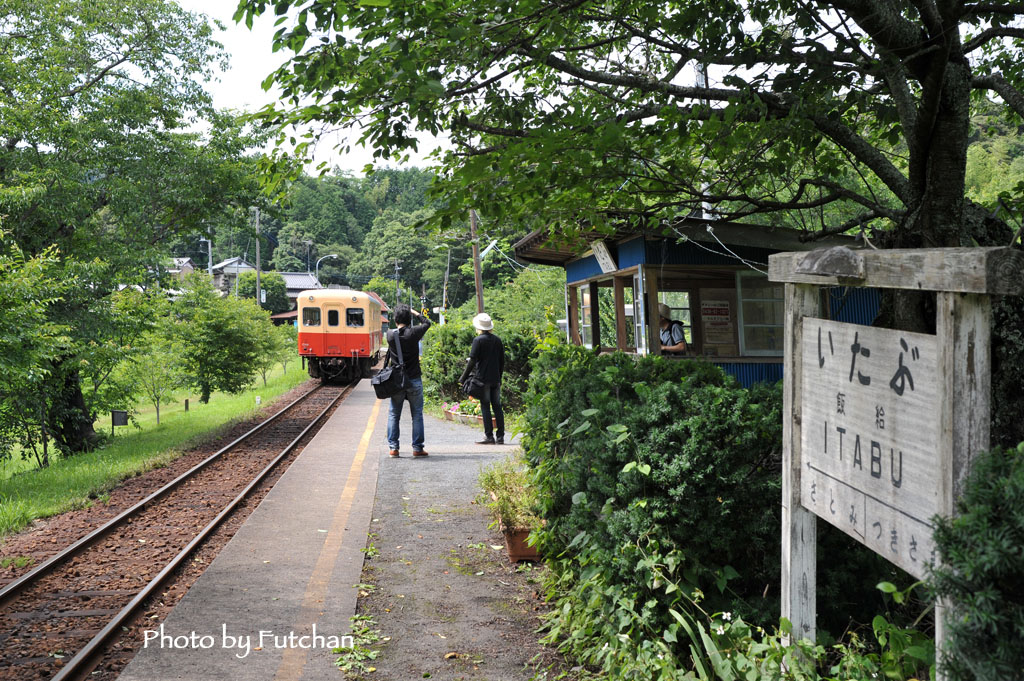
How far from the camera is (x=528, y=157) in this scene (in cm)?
495

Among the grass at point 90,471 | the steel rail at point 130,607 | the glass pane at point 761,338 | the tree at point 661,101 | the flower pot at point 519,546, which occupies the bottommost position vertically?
the grass at point 90,471

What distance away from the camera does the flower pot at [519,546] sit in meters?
5.98

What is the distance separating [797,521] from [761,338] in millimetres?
7165

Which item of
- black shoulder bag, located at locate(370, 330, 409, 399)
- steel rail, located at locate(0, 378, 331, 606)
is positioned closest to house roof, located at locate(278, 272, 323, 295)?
steel rail, located at locate(0, 378, 331, 606)

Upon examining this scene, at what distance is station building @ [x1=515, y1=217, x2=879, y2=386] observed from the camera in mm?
9156

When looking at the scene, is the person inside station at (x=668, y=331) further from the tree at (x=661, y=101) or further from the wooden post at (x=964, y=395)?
the wooden post at (x=964, y=395)

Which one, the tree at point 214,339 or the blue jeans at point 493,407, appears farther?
the tree at point 214,339

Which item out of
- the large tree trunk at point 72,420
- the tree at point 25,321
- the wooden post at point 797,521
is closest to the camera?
the wooden post at point 797,521

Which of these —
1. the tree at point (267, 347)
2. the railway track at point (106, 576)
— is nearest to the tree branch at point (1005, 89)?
the railway track at point (106, 576)

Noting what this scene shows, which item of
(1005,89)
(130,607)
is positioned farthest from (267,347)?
(1005,89)

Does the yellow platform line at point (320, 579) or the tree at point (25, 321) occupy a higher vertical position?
the tree at point (25, 321)

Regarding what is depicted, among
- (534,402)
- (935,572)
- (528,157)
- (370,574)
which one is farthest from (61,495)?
(935,572)

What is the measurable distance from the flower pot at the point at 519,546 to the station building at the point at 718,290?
3.83 metres

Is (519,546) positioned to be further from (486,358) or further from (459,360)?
(459,360)
